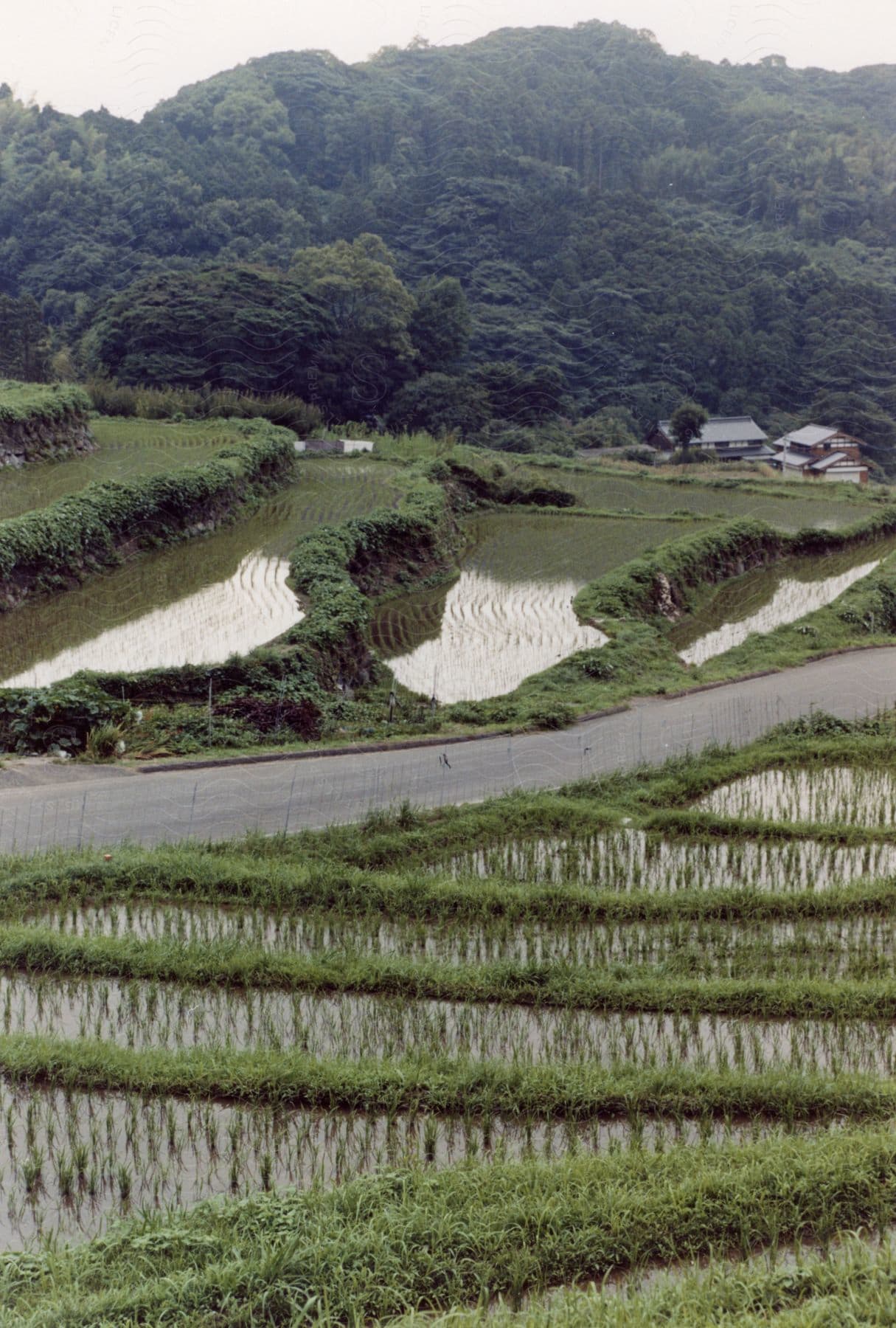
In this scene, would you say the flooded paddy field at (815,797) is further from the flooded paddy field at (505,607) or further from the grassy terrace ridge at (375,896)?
the flooded paddy field at (505,607)

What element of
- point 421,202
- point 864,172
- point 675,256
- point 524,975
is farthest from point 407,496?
point 864,172

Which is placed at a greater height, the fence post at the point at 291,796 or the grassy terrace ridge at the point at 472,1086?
the grassy terrace ridge at the point at 472,1086

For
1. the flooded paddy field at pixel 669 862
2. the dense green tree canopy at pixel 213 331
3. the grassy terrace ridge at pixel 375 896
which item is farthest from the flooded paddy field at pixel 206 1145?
the dense green tree canopy at pixel 213 331

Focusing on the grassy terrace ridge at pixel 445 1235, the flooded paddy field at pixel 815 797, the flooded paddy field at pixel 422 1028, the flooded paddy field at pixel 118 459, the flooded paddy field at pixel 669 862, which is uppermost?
the flooded paddy field at pixel 118 459

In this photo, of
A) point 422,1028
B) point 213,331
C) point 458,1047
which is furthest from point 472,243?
point 458,1047

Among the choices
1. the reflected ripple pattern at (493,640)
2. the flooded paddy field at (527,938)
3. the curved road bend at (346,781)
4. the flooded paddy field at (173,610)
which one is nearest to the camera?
the flooded paddy field at (527,938)

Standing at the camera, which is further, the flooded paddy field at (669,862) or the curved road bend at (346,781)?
the curved road bend at (346,781)

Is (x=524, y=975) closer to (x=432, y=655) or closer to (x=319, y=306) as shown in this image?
(x=432, y=655)
